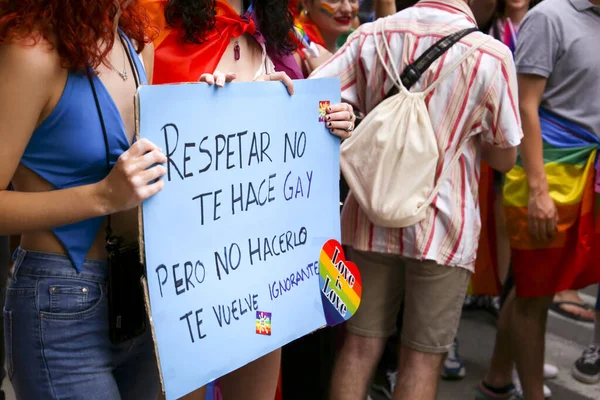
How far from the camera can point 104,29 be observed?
1.48 meters

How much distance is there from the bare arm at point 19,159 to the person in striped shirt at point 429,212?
1.18 metres

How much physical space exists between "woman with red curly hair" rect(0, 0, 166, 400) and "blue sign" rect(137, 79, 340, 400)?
3.5 inches

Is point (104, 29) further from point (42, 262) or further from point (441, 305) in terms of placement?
point (441, 305)

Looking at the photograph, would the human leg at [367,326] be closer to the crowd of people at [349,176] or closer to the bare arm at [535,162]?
the crowd of people at [349,176]

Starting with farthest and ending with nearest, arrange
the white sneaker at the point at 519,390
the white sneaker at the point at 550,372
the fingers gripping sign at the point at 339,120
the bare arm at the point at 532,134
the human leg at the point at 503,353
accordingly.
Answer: the white sneaker at the point at 550,372 < the white sneaker at the point at 519,390 < the human leg at the point at 503,353 < the bare arm at the point at 532,134 < the fingers gripping sign at the point at 339,120

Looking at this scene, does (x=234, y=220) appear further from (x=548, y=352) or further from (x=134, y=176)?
(x=548, y=352)

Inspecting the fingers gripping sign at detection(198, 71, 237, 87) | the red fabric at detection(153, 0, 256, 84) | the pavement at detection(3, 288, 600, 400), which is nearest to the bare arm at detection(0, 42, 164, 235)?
the fingers gripping sign at detection(198, 71, 237, 87)

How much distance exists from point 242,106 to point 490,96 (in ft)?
3.16

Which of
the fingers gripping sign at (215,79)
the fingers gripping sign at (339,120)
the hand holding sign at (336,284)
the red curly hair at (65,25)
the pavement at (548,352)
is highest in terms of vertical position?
the red curly hair at (65,25)

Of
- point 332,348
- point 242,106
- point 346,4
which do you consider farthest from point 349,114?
point 346,4

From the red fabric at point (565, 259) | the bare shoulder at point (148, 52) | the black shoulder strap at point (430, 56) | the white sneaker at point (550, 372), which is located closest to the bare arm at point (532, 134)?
the red fabric at point (565, 259)

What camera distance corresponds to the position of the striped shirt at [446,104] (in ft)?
7.52

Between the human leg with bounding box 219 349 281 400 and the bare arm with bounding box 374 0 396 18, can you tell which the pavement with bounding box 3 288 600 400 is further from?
the bare arm with bounding box 374 0 396 18

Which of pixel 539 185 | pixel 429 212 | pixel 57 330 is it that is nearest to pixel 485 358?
pixel 539 185
